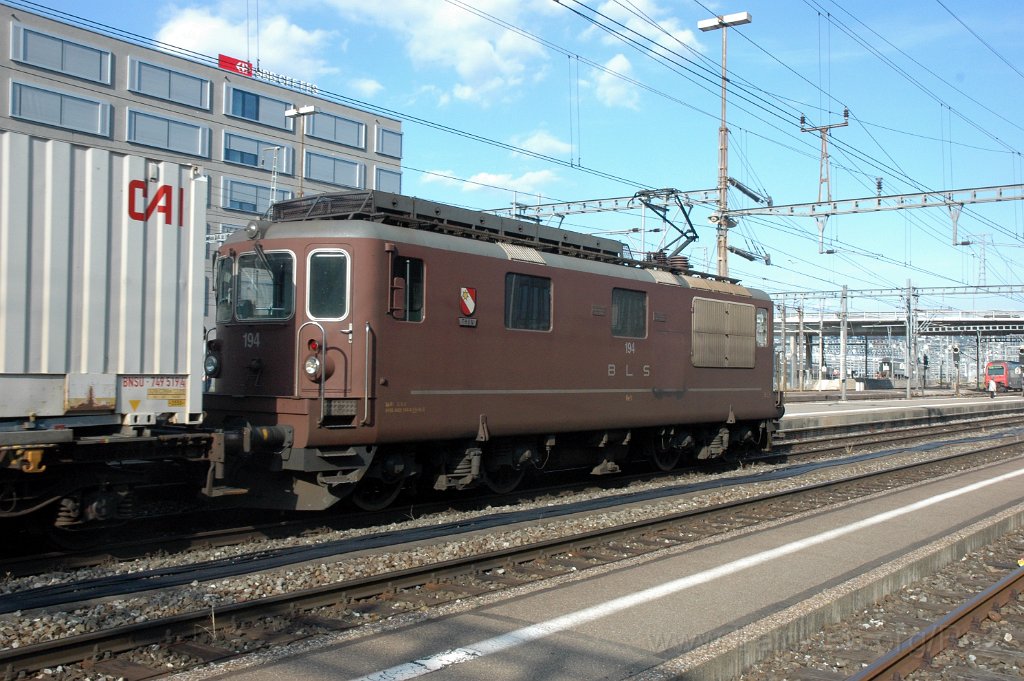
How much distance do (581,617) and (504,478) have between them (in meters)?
6.13

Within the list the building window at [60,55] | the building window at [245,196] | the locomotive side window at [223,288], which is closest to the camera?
the locomotive side window at [223,288]

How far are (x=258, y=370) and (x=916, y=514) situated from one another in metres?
8.28

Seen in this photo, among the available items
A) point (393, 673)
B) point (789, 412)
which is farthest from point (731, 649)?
point (789, 412)

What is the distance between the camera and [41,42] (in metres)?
38.1

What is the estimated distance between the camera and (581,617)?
6195mm

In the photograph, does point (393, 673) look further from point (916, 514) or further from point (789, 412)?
point (789, 412)

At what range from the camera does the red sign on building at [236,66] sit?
46.4 meters

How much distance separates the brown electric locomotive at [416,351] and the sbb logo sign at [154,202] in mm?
1809

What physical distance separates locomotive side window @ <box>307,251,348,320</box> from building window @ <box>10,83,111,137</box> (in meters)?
34.5

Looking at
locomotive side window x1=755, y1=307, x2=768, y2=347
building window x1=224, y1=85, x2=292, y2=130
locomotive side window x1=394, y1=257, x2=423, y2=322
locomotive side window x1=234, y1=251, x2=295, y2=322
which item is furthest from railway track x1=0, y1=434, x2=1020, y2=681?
building window x1=224, y1=85, x2=292, y2=130

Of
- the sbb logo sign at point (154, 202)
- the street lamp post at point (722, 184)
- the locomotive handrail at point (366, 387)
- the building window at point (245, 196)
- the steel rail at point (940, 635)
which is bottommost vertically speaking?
the steel rail at point (940, 635)

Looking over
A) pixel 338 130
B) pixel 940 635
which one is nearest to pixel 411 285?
pixel 940 635

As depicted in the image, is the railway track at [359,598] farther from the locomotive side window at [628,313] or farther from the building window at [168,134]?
the building window at [168,134]


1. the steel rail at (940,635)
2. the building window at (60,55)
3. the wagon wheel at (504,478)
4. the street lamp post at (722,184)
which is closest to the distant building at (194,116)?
the building window at (60,55)
